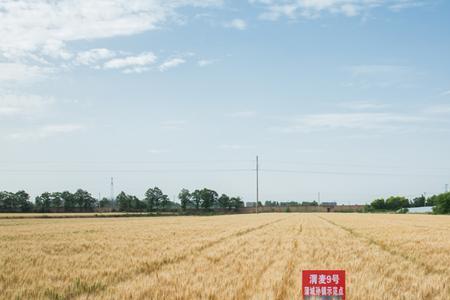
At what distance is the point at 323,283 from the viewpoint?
5227mm

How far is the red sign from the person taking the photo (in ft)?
17.1

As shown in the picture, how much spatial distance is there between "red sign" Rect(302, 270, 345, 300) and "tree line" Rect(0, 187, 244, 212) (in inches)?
6298

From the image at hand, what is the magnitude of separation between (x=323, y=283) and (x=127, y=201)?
173905mm

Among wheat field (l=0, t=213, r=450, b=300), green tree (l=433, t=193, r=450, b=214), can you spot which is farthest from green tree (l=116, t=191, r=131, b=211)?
wheat field (l=0, t=213, r=450, b=300)

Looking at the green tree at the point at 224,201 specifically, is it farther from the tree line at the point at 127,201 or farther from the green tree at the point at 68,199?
the green tree at the point at 68,199

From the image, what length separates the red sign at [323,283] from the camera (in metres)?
5.21

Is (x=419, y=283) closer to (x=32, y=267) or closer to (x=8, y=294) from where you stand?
(x=8, y=294)

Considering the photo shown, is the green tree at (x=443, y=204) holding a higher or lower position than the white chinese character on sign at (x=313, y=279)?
lower

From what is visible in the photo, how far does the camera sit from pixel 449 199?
421ft

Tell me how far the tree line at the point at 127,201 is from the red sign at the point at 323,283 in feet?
525

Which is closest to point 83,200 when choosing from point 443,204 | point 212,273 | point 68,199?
point 68,199

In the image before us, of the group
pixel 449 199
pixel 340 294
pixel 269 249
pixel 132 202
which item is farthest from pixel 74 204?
pixel 340 294

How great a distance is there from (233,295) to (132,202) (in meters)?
171

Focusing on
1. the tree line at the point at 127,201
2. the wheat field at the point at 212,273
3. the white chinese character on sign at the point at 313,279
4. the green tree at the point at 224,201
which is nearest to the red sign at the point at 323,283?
the white chinese character on sign at the point at 313,279
